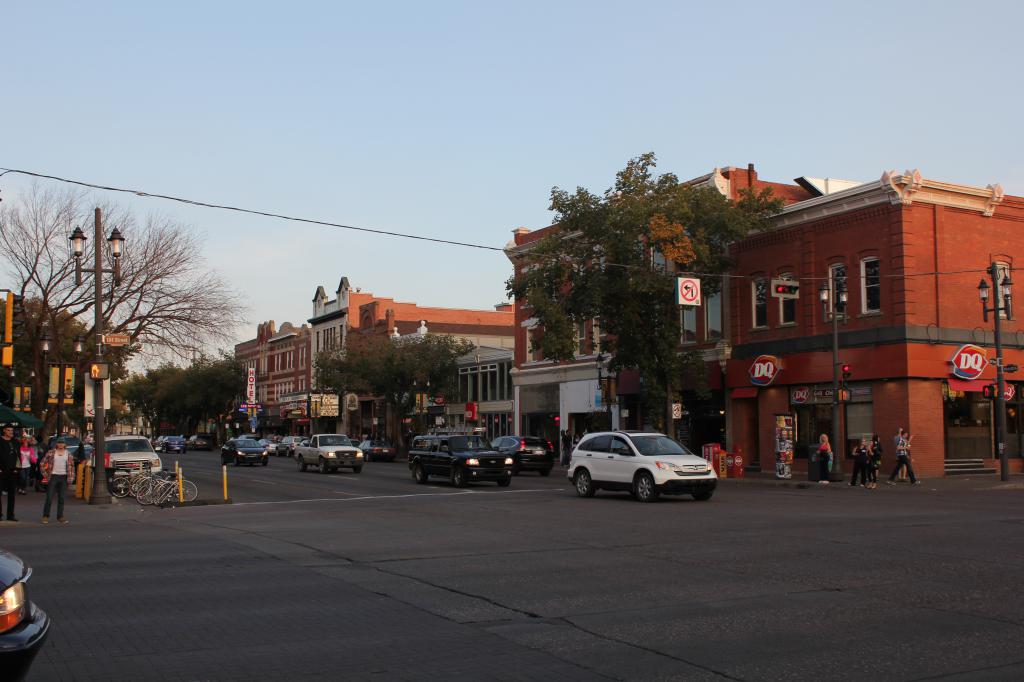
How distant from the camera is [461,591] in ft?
35.7

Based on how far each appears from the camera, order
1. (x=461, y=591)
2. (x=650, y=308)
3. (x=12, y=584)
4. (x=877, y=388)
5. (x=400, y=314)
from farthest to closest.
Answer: (x=400, y=314) < (x=650, y=308) < (x=877, y=388) < (x=461, y=591) < (x=12, y=584)

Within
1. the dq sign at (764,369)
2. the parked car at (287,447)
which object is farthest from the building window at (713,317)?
the parked car at (287,447)

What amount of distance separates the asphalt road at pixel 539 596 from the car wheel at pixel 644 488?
10.8 ft

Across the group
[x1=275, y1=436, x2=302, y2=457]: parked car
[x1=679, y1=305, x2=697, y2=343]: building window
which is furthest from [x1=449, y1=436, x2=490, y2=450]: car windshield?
[x1=275, y1=436, x2=302, y2=457]: parked car

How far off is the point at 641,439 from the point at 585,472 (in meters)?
2.12

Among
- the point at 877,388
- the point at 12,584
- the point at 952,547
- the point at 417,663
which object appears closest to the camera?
the point at 12,584

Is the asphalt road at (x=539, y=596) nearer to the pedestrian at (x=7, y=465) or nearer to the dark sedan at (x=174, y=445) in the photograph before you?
the pedestrian at (x=7, y=465)

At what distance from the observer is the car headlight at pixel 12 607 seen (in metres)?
5.71

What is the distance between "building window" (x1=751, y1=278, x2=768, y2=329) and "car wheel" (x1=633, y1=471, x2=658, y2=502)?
17.6m

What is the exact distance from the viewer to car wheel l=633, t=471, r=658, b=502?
77.7 ft

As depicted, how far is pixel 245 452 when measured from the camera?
50625 mm

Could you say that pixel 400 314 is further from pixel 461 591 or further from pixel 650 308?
pixel 461 591

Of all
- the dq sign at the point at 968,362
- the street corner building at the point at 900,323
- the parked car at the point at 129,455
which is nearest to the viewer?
the parked car at the point at 129,455

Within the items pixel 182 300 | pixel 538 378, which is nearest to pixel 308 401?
pixel 538 378
